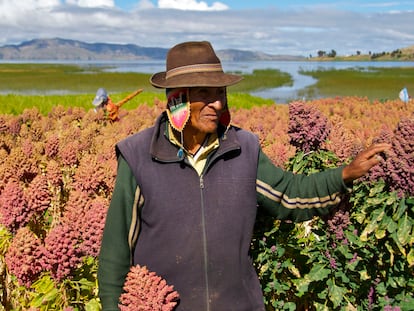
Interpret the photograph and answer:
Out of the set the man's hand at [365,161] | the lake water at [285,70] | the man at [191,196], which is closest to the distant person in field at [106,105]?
the man at [191,196]

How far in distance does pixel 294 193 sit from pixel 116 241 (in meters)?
0.84

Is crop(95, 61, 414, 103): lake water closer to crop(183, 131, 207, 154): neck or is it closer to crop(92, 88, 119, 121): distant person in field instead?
crop(92, 88, 119, 121): distant person in field

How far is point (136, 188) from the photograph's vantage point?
7.56 ft

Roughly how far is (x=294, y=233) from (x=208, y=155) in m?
1.04

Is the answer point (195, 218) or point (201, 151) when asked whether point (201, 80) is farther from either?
point (195, 218)

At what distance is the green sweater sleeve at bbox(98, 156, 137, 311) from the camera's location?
2.30m

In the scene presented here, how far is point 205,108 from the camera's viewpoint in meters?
2.23

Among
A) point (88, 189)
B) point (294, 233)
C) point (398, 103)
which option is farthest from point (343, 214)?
point (398, 103)

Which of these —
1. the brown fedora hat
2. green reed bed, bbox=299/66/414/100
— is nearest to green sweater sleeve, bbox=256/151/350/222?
the brown fedora hat

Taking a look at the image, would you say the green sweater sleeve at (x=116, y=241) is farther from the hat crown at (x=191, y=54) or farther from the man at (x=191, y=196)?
the hat crown at (x=191, y=54)

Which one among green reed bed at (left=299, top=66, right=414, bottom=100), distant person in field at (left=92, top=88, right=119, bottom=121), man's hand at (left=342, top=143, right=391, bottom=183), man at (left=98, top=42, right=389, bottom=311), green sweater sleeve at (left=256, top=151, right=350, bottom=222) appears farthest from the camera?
green reed bed at (left=299, top=66, right=414, bottom=100)

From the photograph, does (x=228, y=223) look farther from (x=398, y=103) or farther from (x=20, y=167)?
(x=398, y=103)

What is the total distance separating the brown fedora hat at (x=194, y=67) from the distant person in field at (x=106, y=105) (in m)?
6.14

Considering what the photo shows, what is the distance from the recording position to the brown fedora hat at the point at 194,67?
2184 mm
